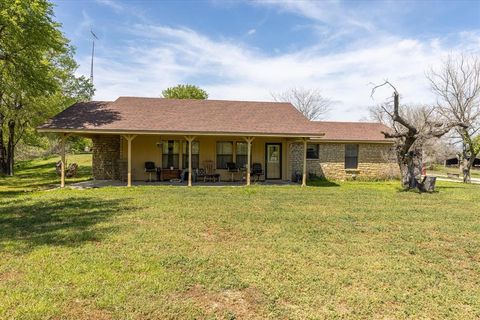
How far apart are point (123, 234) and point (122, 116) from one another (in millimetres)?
10076

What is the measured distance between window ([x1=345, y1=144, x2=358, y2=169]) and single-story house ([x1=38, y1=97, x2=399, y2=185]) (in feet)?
0.18

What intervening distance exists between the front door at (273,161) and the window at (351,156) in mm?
4254

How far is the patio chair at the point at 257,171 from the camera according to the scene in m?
16.1

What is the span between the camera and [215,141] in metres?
16.7

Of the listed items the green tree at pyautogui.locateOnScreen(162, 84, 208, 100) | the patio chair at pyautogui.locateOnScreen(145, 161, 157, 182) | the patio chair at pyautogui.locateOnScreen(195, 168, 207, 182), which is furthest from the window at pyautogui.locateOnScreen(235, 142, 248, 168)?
the green tree at pyautogui.locateOnScreen(162, 84, 208, 100)

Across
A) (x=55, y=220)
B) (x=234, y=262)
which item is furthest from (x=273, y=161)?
(x=234, y=262)

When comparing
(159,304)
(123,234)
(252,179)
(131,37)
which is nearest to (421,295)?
(159,304)

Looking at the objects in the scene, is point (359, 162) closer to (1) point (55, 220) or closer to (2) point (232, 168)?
(2) point (232, 168)

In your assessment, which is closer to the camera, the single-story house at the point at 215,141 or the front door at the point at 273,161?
the single-story house at the point at 215,141

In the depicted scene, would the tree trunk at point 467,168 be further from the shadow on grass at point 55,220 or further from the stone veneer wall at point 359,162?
the shadow on grass at point 55,220

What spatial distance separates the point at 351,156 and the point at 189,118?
941cm

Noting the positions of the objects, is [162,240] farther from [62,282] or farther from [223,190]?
[223,190]

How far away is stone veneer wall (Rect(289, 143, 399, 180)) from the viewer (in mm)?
18938

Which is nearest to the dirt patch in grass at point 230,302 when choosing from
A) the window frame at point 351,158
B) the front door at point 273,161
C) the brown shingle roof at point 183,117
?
the brown shingle roof at point 183,117
